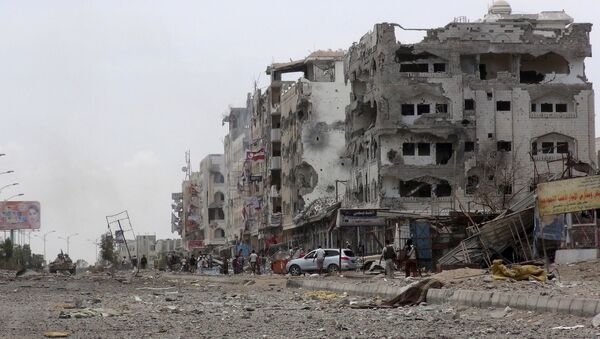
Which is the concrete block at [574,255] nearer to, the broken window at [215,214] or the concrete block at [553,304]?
the concrete block at [553,304]

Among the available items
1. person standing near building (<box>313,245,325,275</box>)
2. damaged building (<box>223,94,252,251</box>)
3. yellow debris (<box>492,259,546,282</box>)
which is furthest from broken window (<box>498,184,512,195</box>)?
damaged building (<box>223,94,252,251</box>)

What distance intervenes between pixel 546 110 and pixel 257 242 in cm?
5222

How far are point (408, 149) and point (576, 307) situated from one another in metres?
60.3

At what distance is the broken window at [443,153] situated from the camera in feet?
258

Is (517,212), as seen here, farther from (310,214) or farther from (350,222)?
(310,214)

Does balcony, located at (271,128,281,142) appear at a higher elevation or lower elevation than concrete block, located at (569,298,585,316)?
higher

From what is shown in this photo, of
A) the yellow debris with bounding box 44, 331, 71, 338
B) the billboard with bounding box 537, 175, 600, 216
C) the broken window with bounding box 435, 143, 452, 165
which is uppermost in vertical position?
the broken window with bounding box 435, 143, 452, 165

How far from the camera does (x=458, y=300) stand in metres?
24.0

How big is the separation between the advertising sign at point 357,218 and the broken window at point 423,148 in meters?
26.9

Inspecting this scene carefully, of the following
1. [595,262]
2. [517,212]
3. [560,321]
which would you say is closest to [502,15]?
[517,212]

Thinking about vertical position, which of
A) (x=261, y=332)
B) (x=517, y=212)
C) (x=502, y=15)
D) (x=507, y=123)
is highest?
(x=502, y=15)

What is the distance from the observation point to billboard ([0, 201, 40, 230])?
15988 centimetres

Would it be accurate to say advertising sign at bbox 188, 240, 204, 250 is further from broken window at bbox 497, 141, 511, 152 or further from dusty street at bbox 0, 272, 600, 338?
dusty street at bbox 0, 272, 600, 338

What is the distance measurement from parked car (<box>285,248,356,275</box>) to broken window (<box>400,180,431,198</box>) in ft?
60.6
